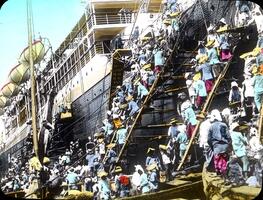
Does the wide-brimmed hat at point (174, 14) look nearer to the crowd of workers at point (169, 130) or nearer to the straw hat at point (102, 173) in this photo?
the crowd of workers at point (169, 130)

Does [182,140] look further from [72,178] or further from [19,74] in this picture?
[19,74]

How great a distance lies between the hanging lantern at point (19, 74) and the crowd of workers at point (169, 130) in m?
0.44

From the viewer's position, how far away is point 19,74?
2.91 metres

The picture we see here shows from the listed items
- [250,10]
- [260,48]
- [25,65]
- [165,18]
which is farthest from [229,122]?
[25,65]

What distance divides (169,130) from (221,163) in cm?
35

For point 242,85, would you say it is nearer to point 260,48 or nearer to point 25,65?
point 260,48

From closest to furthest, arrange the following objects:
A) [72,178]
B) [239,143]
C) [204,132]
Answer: [239,143], [204,132], [72,178]

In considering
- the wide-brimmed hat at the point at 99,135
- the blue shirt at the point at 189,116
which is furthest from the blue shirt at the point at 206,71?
the wide-brimmed hat at the point at 99,135

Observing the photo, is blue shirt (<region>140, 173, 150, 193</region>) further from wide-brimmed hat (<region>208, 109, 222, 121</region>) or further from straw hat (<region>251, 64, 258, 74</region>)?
straw hat (<region>251, 64, 258, 74</region>)

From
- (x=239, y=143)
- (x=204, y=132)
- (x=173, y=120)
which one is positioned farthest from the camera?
(x=173, y=120)

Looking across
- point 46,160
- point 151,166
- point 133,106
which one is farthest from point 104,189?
point 133,106

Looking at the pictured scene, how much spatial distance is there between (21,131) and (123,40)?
0.81m

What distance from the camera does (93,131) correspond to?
2.90m

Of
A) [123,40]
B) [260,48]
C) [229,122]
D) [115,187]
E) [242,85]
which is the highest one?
[123,40]
